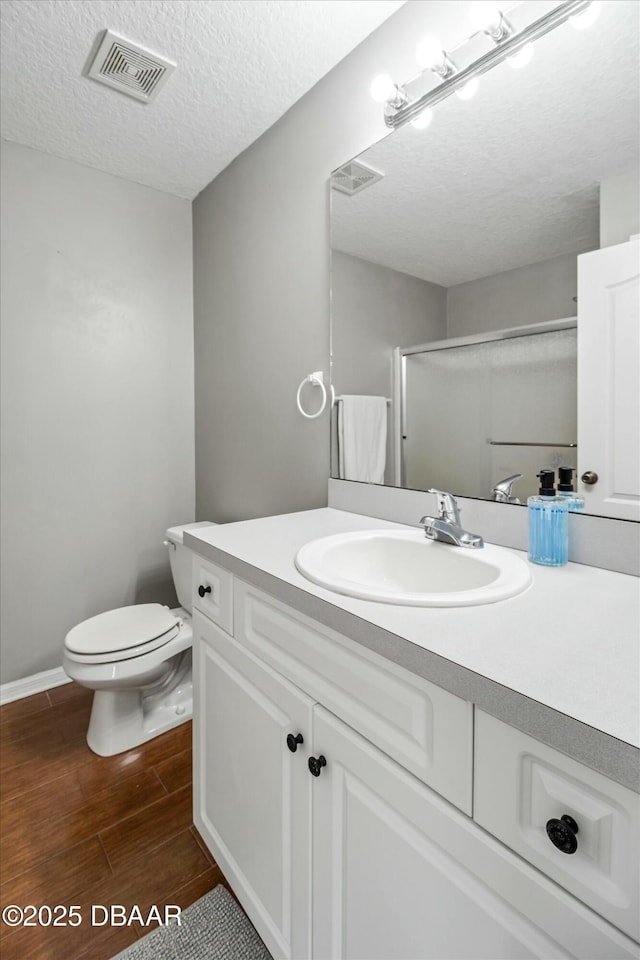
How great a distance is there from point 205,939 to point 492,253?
1.77 m

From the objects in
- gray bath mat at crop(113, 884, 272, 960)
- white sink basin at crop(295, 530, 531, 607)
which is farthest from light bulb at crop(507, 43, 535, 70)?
gray bath mat at crop(113, 884, 272, 960)

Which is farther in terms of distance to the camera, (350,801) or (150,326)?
(150,326)

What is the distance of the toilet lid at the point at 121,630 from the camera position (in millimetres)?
1678

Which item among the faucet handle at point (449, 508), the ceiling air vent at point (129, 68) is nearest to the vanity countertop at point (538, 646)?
the faucet handle at point (449, 508)

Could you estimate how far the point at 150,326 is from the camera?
94.1 inches

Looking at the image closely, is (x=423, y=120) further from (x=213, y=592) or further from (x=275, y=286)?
(x=213, y=592)

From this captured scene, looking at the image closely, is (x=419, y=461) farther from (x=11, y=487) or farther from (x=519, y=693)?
(x=11, y=487)

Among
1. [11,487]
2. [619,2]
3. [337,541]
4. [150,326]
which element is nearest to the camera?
[619,2]

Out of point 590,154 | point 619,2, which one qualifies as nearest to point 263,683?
point 590,154

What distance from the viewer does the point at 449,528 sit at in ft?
3.57

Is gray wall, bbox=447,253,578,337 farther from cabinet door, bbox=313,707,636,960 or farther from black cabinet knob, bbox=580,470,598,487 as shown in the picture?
cabinet door, bbox=313,707,636,960

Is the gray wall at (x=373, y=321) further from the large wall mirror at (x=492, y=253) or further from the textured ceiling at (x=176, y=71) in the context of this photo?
the textured ceiling at (x=176, y=71)

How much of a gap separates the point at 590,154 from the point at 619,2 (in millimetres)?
281

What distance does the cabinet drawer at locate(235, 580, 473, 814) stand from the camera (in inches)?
23.3
